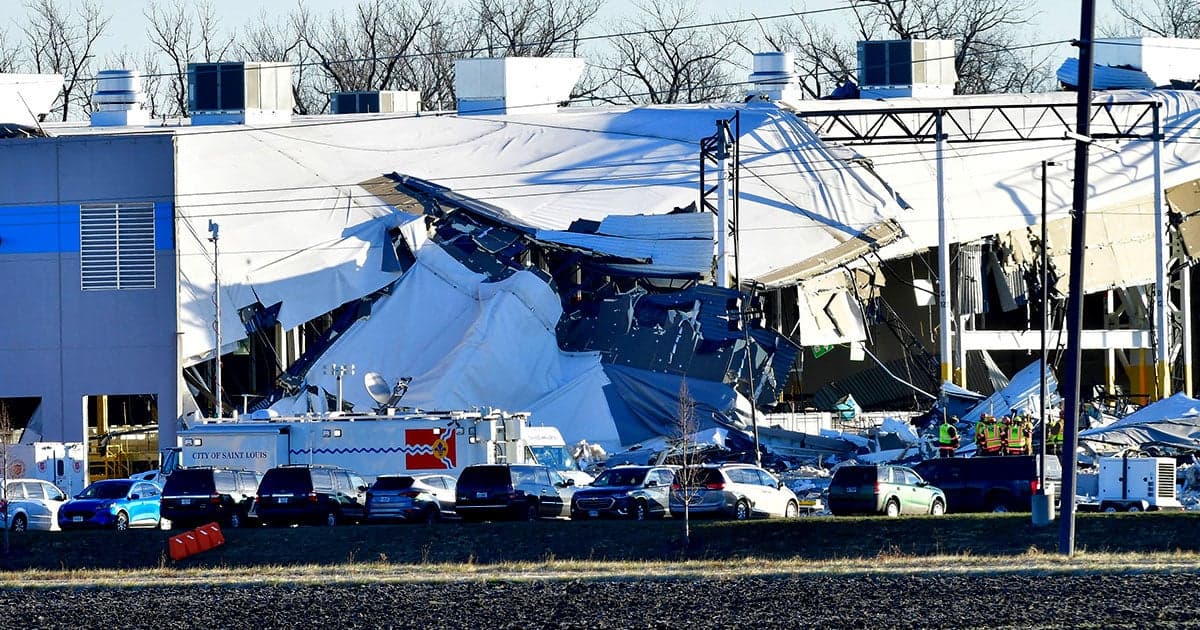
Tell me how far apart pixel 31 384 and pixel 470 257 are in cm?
1277

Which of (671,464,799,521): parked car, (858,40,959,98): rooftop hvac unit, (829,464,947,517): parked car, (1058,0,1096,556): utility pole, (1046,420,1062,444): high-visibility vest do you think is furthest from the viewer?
(858,40,959,98): rooftop hvac unit

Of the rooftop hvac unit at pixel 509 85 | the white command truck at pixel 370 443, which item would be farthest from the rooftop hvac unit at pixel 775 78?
the white command truck at pixel 370 443

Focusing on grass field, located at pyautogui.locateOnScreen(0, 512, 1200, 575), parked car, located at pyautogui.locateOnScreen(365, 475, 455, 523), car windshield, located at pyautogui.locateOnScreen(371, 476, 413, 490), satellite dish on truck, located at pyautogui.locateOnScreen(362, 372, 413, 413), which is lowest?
grass field, located at pyautogui.locateOnScreen(0, 512, 1200, 575)

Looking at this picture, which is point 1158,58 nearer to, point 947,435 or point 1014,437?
point 947,435

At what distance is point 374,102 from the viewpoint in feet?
259

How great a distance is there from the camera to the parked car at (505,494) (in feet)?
128

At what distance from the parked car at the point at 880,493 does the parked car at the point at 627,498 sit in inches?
128

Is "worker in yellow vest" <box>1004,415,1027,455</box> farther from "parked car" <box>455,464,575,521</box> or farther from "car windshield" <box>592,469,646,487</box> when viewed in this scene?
"parked car" <box>455,464,575,521</box>

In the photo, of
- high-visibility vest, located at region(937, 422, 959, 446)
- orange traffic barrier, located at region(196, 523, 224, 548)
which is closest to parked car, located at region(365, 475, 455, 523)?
orange traffic barrier, located at region(196, 523, 224, 548)

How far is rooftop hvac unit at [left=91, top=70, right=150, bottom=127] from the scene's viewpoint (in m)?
69.4

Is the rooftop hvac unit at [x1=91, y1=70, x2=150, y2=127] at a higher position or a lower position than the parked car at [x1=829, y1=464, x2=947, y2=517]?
higher

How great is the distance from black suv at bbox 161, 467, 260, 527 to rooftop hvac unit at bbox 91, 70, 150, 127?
30883mm

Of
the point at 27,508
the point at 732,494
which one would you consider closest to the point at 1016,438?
the point at 732,494

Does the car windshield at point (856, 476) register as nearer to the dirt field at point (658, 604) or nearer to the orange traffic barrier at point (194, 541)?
the dirt field at point (658, 604)
